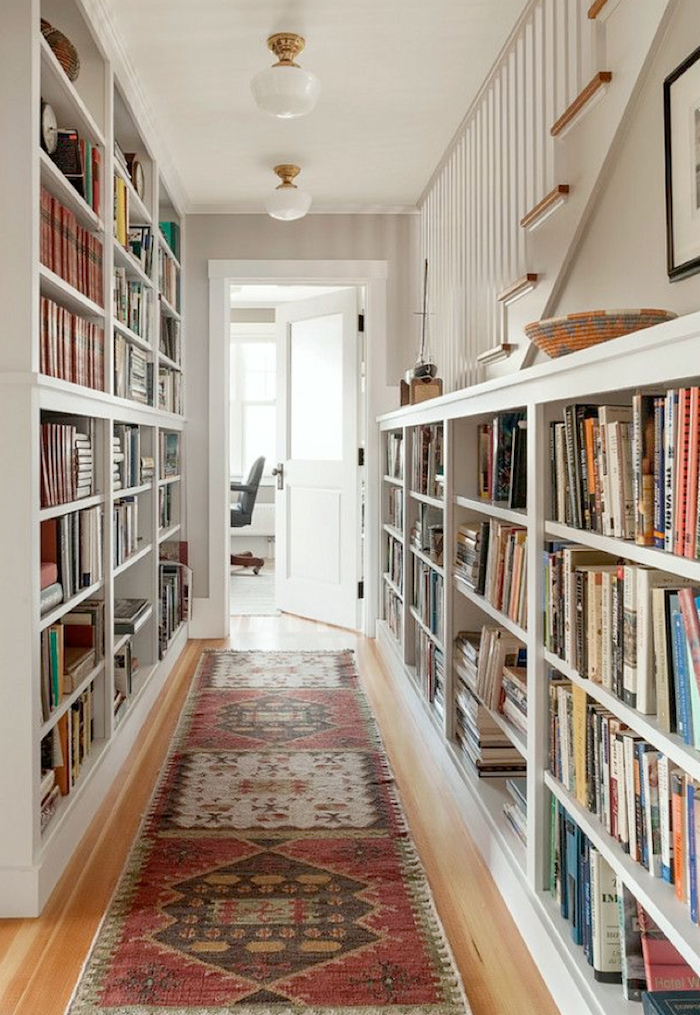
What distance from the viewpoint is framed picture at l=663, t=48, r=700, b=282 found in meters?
1.79

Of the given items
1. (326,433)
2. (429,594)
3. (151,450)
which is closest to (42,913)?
(429,594)

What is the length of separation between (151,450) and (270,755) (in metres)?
1.53

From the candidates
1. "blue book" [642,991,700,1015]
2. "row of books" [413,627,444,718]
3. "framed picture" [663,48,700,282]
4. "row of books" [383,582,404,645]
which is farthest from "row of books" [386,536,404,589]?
"blue book" [642,991,700,1015]

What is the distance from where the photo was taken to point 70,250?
253 centimetres

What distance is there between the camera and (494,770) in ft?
8.41

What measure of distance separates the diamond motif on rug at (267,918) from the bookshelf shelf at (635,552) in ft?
3.13

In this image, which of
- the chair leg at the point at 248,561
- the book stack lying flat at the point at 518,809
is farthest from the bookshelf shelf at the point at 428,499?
the chair leg at the point at 248,561

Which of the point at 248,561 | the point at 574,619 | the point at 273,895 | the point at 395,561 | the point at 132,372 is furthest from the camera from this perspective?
the point at 248,561

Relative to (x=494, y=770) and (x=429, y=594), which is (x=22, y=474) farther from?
(x=429, y=594)

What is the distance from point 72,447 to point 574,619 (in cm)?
149

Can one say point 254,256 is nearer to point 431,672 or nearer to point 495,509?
point 431,672

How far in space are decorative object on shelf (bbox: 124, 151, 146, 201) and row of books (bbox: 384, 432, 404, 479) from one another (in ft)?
5.19

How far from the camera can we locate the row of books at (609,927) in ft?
4.66

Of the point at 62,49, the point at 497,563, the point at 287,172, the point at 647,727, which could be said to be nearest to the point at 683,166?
the point at 497,563
